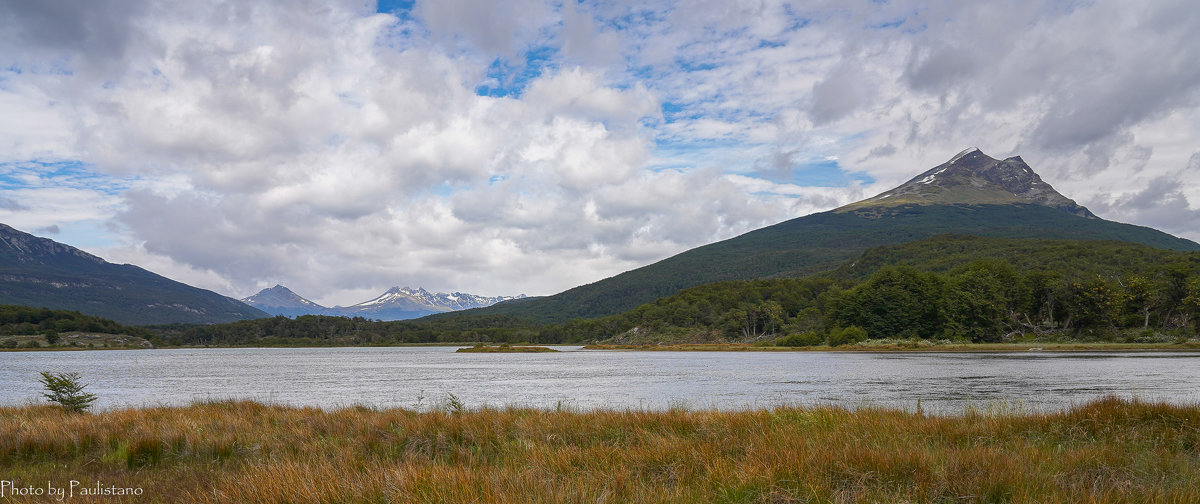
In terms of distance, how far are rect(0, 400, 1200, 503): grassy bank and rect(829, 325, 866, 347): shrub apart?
4375 inches

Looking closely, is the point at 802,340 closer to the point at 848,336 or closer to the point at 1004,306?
the point at 848,336

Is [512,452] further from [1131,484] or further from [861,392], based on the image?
→ [861,392]

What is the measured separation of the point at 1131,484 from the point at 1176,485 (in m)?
0.60

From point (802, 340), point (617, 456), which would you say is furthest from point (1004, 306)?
point (617, 456)

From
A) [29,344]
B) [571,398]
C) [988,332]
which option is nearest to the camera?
[571,398]

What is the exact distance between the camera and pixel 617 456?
1014 centimetres

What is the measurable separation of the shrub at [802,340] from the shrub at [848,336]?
684 cm

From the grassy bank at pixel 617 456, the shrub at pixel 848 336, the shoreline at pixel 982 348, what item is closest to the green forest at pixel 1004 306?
the shrub at pixel 848 336

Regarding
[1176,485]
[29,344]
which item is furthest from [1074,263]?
[29,344]

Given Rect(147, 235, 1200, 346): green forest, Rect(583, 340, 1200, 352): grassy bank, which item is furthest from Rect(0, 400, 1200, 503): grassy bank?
Rect(147, 235, 1200, 346): green forest

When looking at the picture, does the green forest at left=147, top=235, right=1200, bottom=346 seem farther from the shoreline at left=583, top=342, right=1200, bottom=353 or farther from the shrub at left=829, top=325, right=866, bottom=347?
the shoreline at left=583, top=342, right=1200, bottom=353

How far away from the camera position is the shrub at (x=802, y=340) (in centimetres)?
12921

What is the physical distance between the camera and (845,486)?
7812 millimetres

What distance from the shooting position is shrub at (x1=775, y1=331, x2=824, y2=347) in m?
129
